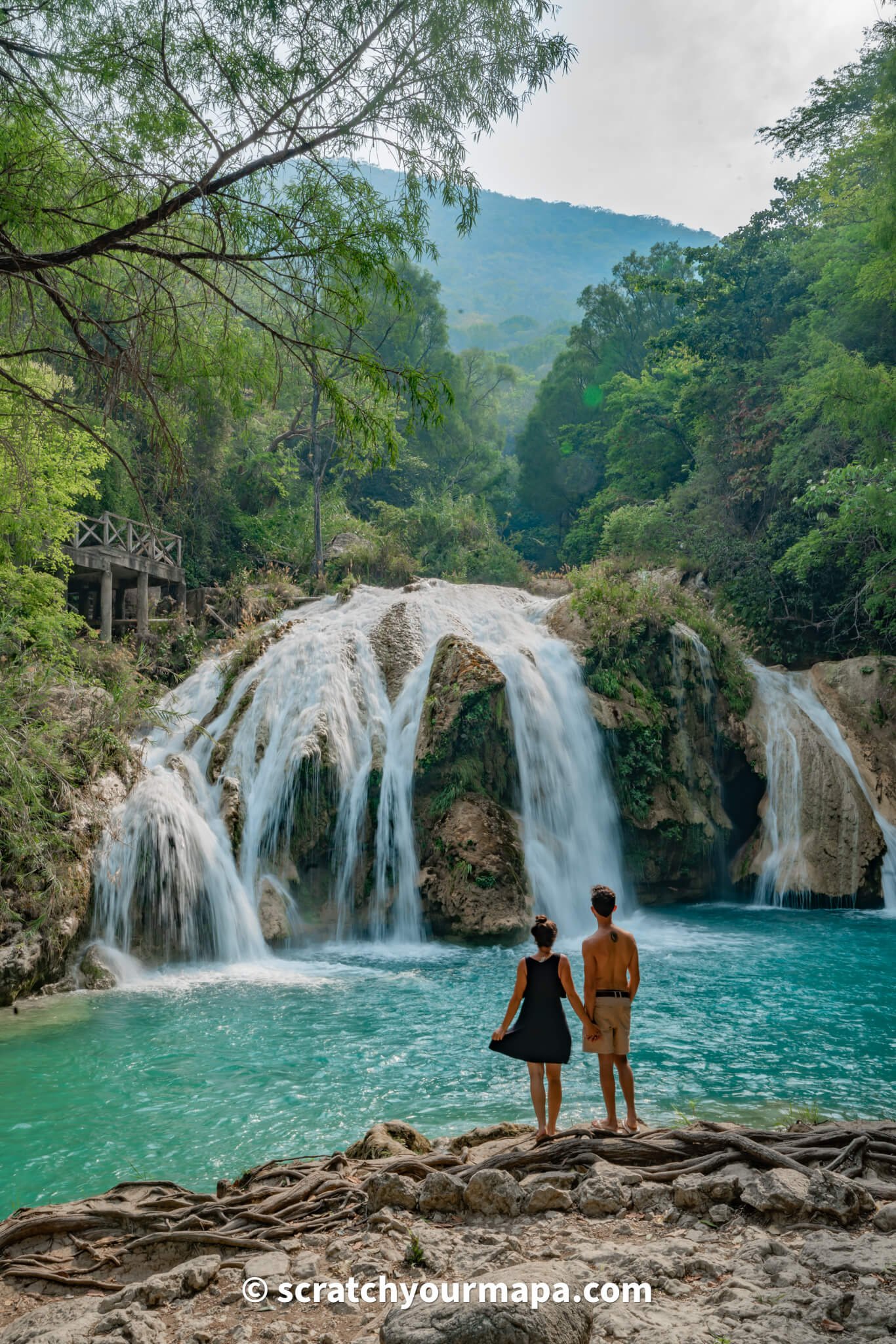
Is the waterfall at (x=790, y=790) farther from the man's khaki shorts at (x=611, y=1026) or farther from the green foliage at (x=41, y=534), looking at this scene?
the green foliage at (x=41, y=534)

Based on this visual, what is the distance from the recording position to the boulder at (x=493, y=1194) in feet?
11.7

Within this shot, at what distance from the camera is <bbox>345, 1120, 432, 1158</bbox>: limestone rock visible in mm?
4578

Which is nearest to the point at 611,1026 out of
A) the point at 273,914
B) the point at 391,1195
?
the point at 391,1195

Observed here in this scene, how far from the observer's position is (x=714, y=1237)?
10.4 feet

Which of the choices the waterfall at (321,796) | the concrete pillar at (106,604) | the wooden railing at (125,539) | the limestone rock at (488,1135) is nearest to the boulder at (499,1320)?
the limestone rock at (488,1135)

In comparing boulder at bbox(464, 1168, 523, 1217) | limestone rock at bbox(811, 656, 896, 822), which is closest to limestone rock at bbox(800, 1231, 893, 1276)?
boulder at bbox(464, 1168, 523, 1217)

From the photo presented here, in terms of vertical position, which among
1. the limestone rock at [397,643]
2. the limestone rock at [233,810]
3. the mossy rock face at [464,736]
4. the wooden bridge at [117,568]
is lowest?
the limestone rock at [233,810]

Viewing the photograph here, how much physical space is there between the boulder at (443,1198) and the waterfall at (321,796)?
→ 7.83m

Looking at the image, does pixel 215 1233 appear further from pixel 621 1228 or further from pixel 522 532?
pixel 522 532

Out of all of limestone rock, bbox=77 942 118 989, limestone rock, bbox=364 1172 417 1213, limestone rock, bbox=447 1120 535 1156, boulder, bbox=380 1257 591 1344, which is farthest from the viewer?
limestone rock, bbox=77 942 118 989

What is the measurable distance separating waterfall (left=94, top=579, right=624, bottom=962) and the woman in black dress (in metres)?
7.33

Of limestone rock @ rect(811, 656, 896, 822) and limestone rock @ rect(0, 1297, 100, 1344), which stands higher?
limestone rock @ rect(811, 656, 896, 822)

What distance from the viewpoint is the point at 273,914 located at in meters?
11.5

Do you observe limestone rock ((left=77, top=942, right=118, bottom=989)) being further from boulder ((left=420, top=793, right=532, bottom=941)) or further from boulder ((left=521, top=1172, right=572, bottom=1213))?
boulder ((left=521, top=1172, right=572, bottom=1213))
